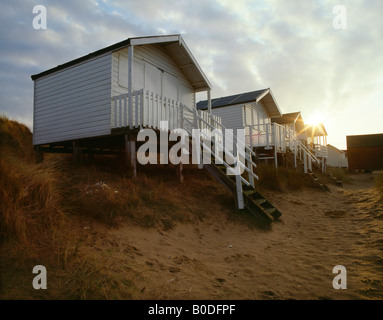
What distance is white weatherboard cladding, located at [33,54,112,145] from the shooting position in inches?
360

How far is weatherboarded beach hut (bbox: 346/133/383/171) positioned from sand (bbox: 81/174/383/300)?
33.0 m

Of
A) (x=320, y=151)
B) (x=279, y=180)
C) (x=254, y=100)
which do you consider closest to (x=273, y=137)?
(x=254, y=100)

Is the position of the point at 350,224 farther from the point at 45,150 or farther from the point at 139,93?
the point at 45,150

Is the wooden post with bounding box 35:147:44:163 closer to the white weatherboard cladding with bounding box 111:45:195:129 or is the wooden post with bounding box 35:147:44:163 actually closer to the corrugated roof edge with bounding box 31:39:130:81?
the corrugated roof edge with bounding box 31:39:130:81

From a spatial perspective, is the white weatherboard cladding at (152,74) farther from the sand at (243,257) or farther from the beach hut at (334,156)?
the beach hut at (334,156)

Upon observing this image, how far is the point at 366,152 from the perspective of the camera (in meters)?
34.6

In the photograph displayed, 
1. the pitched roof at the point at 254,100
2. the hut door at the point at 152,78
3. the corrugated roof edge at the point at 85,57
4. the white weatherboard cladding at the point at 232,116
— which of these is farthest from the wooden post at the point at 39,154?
the pitched roof at the point at 254,100

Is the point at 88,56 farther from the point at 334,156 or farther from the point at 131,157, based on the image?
the point at 334,156

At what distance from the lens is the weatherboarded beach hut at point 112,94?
331 inches

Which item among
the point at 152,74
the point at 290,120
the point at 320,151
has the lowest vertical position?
the point at 320,151

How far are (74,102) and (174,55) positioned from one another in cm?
506

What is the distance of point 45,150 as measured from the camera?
1169 centimetres

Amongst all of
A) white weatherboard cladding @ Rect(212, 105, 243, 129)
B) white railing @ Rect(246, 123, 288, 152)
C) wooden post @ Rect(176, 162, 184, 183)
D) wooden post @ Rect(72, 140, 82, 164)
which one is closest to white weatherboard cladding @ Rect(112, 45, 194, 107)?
wooden post @ Rect(72, 140, 82, 164)
